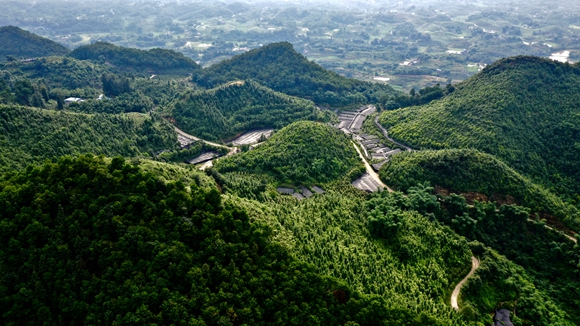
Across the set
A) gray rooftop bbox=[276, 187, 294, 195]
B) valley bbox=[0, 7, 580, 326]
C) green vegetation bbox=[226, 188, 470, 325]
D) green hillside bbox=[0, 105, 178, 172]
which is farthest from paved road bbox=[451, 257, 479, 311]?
green hillside bbox=[0, 105, 178, 172]

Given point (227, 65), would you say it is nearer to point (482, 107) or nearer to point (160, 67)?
point (160, 67)

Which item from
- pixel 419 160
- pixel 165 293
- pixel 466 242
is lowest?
pixel 466 242

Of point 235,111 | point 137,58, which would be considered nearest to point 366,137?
point 235,111

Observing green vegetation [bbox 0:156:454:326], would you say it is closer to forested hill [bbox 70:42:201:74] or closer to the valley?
the valley

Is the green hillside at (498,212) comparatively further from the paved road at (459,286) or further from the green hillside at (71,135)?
the green hillside at (71,135)

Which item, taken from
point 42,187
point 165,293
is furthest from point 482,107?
point 42,187

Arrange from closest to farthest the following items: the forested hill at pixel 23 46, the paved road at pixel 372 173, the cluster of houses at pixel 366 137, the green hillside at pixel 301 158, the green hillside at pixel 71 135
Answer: the green hillside at pixel 71 135 < the paved road at pixel 372 173 < the green hillside at pixel 301 158 < the cluster of houses at pixel 366 137 < the forested hill at pixel 23 46

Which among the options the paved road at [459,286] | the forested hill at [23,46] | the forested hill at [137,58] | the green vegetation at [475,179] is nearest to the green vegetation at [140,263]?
the paved road at [459,286]
